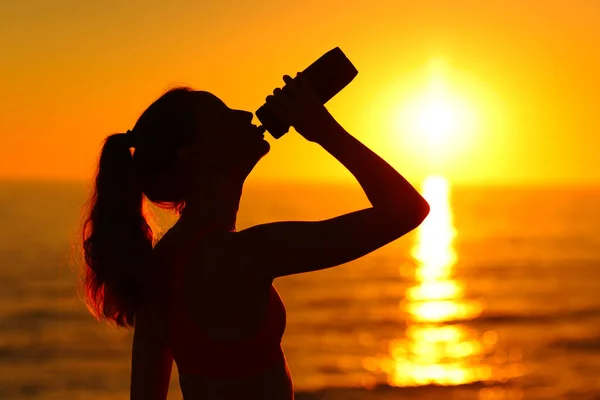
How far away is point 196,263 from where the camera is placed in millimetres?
2430

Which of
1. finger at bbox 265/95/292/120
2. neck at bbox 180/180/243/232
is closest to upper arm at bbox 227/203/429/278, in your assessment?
neck at bbox 180/180/243/232

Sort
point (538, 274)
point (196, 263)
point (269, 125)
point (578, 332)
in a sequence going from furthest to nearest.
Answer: point (538, 274) < point (578, 332) < point (269, 125) < point (196, 263)

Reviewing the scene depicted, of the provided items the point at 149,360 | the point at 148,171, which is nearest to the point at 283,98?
the point at 148,171

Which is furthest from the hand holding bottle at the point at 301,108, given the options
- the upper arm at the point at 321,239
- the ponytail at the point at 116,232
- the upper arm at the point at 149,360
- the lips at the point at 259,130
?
the upper arm at the point at 149,360

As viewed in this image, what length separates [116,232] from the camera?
8.71 feet

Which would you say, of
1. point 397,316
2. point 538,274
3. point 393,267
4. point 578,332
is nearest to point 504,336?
point 578,332

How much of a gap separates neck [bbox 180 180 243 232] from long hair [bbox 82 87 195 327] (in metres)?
0.13

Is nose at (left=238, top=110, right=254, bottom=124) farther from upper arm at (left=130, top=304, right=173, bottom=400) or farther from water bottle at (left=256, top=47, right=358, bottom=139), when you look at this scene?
upper arm at (left=130, top=304, right=173, bottom=400)

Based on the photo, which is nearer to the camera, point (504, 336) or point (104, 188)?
point (104, 188)

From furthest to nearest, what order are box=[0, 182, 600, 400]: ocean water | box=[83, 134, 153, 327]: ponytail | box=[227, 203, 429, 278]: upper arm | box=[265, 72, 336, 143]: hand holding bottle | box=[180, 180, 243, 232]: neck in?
box=[0, 182, 600, 400]: ocean water < box=[83, 134, 153, 327]: ponytail < box=[180, 180, 243, 232]: neck < box=[265, 72, 336, 143]: hand holding bottle < box=[227, 203, 429, 278]: upper arm

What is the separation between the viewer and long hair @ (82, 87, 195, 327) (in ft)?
8.63

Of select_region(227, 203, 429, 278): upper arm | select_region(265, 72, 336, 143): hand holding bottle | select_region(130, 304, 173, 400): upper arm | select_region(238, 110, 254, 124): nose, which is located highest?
select_region(238, 110, 254, 124): nose

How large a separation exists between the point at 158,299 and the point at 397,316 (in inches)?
1698

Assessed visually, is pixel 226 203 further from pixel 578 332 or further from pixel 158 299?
pixel 578 332
